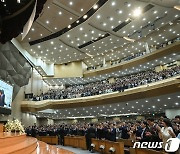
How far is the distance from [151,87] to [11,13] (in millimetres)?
10214

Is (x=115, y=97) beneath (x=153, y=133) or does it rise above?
above

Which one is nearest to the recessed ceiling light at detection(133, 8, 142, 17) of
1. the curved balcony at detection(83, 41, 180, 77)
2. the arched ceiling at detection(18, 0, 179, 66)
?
the arched ceiling at detection(18, 0, 179, 66)

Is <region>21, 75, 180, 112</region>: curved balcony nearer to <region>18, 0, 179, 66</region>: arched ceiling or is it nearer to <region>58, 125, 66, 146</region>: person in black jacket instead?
<region>58, 125, 66, 146</region>: person in black jacket

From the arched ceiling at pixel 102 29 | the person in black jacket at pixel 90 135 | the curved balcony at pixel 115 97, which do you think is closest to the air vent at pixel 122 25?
the arched ceiling at pixel 102 29

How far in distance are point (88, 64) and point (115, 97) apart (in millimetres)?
12749

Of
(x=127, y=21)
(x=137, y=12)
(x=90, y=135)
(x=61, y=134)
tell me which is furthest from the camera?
(x=127, y=21)

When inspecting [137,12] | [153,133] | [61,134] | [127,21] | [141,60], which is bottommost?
[61,134]

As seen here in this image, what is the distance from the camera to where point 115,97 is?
56.0 feet

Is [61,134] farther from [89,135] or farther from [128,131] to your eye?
[128,131]

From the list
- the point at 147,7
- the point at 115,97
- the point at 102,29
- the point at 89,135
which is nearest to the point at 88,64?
the point at 102,29

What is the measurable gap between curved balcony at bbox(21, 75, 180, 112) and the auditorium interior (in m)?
0.06

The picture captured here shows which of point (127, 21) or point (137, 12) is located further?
point (127, 21)

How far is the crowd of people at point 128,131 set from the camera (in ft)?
13.1

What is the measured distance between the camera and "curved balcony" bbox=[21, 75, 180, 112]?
13.3 meters
